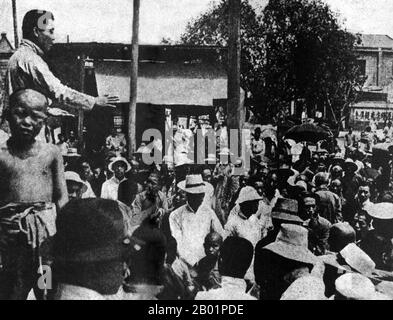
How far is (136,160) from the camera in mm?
5719

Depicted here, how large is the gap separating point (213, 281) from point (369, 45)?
3.96m

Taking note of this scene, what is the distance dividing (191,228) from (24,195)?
1.53 m

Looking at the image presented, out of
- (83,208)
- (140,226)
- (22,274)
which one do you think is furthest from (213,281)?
(83,208)

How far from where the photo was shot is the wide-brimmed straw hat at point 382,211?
486 cm

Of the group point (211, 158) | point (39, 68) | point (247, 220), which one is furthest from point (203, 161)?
point (39, 68)

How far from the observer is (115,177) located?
5633 millimetres

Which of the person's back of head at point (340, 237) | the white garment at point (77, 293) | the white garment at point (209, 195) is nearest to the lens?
the white garment at point (77, 293)

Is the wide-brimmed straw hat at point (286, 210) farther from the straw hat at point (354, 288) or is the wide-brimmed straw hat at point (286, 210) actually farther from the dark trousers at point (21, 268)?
the dark trousers at point (21, 268)

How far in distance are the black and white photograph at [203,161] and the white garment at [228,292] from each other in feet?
0.05

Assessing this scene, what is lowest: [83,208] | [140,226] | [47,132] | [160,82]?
[140,226]

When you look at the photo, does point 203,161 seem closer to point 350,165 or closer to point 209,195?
point 209,195

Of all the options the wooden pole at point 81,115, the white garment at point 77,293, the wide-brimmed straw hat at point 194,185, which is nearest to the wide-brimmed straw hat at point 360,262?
the wide-brimmed straw hat at point 194,185

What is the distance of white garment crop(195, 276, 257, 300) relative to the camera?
13.0ft
